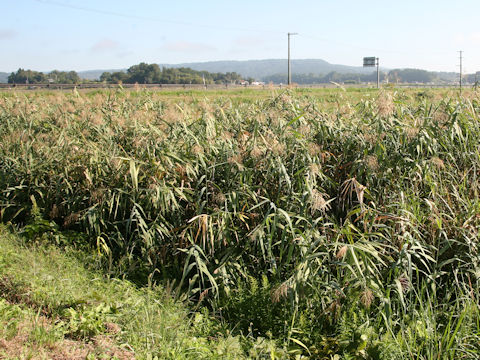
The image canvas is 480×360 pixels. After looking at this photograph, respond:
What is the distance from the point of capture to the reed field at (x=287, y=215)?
4.13m

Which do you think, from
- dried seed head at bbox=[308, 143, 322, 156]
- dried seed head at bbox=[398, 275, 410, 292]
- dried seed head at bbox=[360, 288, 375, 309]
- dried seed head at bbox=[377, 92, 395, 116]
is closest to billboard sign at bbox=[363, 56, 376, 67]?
Result: dried seed head at bbox=[377, 92, 395, 116]

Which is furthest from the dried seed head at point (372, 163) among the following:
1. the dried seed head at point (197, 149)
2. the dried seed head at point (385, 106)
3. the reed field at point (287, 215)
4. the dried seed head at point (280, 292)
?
the dried seed head at point (197, 149)

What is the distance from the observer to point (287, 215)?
4.31 metres

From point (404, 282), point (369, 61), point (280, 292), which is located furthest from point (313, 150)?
point (369, 61)

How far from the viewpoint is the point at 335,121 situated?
6.51 meters

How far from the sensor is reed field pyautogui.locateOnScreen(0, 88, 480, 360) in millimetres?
4129

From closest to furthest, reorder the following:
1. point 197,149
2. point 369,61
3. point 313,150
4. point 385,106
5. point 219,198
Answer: point 219,198 < point 385,106 < point 313,150 < point 197,149 < point 369,61

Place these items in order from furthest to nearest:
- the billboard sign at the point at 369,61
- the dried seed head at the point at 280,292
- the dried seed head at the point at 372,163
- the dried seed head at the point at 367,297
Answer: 1. the billboard sign at the point at 369,61
2. the dried seed head at the point at 372,163
3. the dried seed head at the point at 280,292
4. the dried seed head at the point at 367,297

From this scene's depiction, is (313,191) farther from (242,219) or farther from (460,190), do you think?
(460,190)

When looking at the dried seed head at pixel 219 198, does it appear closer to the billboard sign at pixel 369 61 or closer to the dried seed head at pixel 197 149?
the dried seed head at pixel 197 149

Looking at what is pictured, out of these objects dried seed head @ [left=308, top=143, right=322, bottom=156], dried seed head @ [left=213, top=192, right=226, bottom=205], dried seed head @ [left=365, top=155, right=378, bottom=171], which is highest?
dried seed head @ [left=308, top=143, right=322, bottom=156]

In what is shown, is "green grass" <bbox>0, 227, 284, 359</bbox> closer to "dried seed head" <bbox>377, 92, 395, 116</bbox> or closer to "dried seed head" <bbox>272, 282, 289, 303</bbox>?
"dried seed head" <bbox>272, 282, 289, 303</bbox>

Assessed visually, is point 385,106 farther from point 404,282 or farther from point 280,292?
point 280,292

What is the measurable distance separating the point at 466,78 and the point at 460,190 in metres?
3.45
